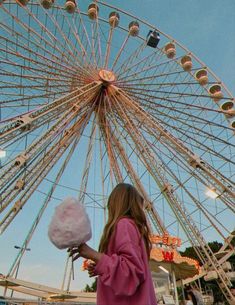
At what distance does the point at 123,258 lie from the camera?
1830 mm

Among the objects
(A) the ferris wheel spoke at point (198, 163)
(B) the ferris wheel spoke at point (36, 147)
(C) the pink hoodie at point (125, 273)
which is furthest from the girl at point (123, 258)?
(A) the ferris wheel spoke at point (198, 163)

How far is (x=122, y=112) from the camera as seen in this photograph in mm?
12992

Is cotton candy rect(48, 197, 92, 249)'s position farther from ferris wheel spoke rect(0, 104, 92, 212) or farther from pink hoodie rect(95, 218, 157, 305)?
ferris wheel spoke rect(0, 104, 92, 212)

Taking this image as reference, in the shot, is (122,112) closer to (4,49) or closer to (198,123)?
(198,123)

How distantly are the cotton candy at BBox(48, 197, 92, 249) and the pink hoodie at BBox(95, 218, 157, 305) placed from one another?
6.3 inches

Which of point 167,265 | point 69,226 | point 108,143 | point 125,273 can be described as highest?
point 108,143

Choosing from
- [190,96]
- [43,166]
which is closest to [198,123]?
[190,96]

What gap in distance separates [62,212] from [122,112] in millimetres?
11142

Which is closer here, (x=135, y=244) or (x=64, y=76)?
(x=135, y=244)

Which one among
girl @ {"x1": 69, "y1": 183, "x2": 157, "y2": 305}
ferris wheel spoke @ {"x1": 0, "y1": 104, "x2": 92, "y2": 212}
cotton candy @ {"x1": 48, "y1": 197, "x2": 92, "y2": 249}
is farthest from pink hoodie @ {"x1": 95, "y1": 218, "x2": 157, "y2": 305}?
ferris wheel spoke @ {"x1": 0, "y1": 104, "x2": 92, "y2": 212}

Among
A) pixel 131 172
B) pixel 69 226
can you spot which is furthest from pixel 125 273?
pixel 131 172

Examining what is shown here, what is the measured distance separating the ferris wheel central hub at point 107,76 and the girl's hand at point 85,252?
11.8 metres

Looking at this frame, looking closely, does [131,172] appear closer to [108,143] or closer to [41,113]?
[108,143]

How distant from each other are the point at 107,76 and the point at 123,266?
12.2 m
